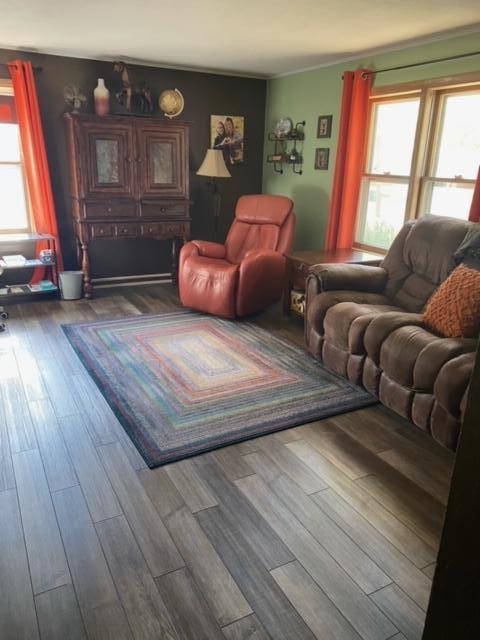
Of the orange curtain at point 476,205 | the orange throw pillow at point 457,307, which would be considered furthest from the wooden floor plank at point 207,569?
the orange curtain at point 476,205

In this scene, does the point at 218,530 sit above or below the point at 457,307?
below

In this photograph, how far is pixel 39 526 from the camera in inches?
70.1

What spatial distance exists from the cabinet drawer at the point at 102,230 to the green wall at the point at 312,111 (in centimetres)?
188

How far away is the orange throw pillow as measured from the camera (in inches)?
94.8

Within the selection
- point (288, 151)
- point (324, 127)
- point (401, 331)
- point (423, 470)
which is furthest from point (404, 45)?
point (423, 470)

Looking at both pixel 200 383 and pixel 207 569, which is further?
pixel 200 383

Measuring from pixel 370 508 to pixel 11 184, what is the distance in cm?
419

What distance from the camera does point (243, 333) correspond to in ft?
12.4

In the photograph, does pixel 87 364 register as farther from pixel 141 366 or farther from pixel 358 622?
pixel 358 622

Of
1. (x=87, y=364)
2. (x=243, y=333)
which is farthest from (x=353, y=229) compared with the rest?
(x=87, y=364)

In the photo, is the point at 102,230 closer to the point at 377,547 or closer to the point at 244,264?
the point at 244,264

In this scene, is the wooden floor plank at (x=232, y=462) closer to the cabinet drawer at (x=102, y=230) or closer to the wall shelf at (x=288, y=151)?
the cabinet drawer at (x=102, y=230)

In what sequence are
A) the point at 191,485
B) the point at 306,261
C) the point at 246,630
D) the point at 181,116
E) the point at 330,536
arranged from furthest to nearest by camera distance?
the point at 181,116 → the point at 306,261 → the point at 191,485 → the point at 330,536 → the point at 246,630

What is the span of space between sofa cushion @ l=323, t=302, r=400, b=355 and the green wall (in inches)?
71.7
